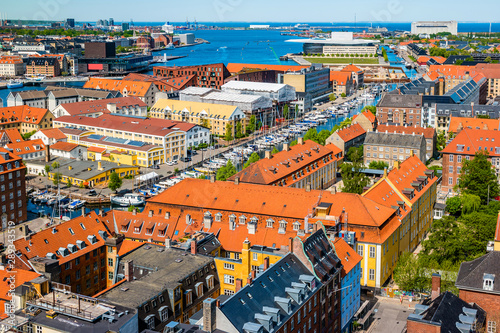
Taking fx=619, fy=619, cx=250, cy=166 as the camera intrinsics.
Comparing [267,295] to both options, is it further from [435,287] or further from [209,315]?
[435,287]

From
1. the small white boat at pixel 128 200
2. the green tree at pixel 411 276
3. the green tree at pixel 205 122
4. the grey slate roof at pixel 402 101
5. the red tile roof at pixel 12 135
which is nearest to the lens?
the green tree at pixel 411 276

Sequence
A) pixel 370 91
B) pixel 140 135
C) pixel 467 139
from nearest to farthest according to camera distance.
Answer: pixel 467 139 → pixel 140 135 → pixel 370 91

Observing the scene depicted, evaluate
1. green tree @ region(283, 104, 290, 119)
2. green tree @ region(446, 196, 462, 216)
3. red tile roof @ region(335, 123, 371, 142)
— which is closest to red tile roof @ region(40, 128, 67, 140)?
red tile roof @ region(335, 123, 371, 142)

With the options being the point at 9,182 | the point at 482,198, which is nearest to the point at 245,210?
the point at 9,182

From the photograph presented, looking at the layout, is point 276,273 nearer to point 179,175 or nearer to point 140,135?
point 179,175

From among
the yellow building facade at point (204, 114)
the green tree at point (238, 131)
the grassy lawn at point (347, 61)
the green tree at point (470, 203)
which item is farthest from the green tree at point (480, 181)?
the grassy lawn at point (347, 61)

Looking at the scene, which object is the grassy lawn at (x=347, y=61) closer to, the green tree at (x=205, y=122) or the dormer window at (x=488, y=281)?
the green tree at (x=205, y=122)
